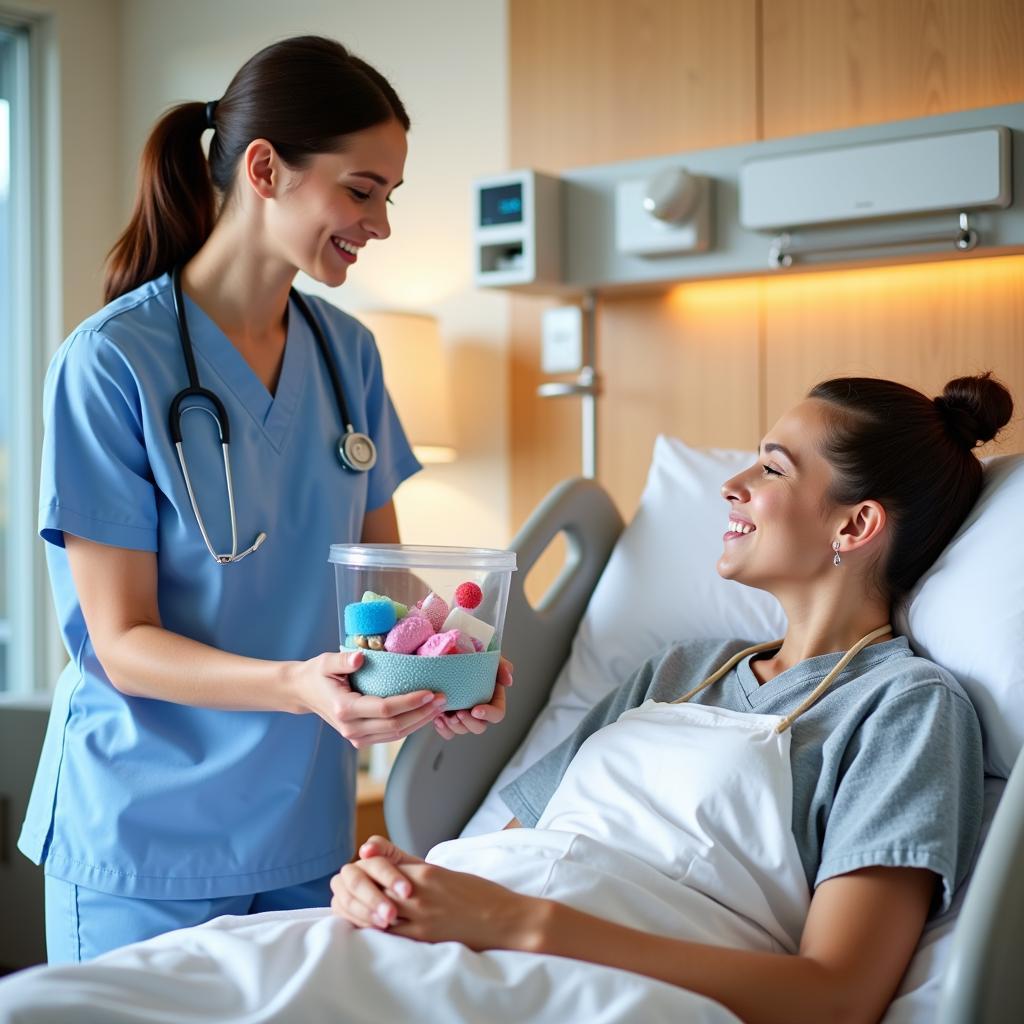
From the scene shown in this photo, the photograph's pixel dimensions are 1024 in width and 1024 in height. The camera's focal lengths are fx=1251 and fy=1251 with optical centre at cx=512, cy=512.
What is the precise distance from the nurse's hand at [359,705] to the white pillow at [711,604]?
567 millimetres

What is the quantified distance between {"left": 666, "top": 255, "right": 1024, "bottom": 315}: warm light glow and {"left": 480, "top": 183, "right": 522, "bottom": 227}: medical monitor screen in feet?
1.27

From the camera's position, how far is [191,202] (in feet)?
5.73

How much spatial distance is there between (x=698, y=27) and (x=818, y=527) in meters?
1.51

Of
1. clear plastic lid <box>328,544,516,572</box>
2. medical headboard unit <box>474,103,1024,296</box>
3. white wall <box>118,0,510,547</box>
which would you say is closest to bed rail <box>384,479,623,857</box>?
clear plastic lid <box>328,544,516,572</box>

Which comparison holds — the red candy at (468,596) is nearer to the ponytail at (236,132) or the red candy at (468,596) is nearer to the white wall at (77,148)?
the ponytail at (236,132)

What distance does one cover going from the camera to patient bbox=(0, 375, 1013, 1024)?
3.69ft

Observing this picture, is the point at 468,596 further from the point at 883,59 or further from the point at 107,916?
the point at 883,59

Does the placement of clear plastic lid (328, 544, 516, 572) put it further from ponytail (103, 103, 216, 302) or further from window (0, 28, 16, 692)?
window (0, 28, 16, 692)

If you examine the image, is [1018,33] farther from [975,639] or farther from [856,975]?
[856,975]

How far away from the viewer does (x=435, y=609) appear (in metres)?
1.35

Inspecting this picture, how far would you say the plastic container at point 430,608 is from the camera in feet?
4.27

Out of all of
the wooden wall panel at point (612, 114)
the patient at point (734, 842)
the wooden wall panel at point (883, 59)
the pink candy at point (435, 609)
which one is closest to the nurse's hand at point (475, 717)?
the patient at point (734, 842)

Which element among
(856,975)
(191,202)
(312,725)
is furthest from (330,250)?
(856,975)

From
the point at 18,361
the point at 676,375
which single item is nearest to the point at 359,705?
the point at 676,375
